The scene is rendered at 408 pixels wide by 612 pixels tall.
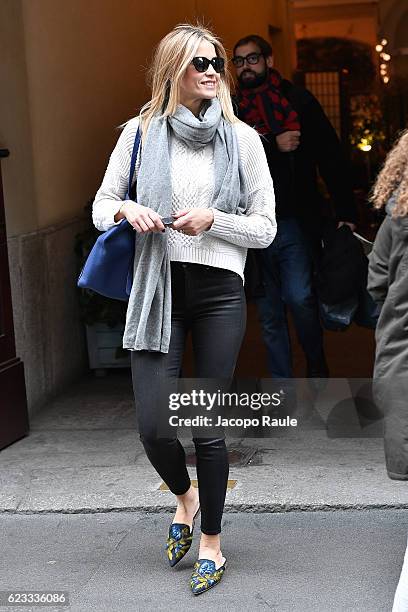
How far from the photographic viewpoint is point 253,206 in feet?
13.7

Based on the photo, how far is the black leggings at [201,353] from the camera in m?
4.05

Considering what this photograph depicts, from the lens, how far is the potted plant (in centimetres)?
744

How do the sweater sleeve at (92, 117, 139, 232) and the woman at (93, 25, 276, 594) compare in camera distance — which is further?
the sweater sleeve at (92, 117, 139, 232)

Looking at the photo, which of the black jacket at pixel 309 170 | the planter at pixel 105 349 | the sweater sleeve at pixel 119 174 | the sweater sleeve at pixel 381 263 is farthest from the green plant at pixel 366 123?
the sweater sleeve at pixel 381 263

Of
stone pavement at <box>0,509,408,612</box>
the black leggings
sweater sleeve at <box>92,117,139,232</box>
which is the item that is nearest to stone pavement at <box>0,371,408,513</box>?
stone pavement at <box>0,509,408,612</box>

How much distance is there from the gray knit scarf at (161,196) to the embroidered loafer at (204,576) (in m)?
0.78

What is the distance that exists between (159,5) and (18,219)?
3837mm

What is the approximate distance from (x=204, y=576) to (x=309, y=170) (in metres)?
2.77

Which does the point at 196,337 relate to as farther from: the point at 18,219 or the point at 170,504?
the point at 18,219

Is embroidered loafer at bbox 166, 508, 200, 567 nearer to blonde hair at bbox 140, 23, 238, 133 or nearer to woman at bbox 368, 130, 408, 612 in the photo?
woman at bbox 368, 130, 408, 612

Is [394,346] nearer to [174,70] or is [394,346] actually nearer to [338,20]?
[174,70]

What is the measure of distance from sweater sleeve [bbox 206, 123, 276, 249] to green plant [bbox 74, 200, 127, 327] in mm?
3323

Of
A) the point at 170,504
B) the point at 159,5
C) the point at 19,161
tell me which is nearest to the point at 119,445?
the point at 170,504

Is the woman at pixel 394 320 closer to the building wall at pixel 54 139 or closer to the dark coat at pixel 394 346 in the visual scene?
the dark coat at pixel 394 346
